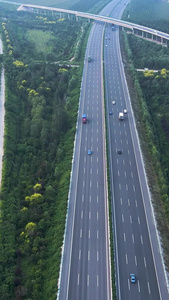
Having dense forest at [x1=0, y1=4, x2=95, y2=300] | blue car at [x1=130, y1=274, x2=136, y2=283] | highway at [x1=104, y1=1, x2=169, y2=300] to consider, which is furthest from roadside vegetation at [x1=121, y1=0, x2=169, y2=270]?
dense forest at [x1=0, y1=4, x2=95, y2=300]

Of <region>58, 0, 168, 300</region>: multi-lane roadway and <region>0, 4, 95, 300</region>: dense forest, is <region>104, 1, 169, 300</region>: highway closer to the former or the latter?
<region>58, 0, 168, 300</region>: multi-lane roadway

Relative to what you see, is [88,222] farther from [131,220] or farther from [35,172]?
[35,172]

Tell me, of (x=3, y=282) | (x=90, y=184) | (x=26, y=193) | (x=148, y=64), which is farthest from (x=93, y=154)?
(x=148, y=64)

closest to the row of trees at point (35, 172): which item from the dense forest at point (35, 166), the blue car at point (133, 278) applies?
the dense forest at point (35, 166)

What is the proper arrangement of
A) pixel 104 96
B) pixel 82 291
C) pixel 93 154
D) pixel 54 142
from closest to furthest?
pixel 82 291 < pixel 93 154 < pixel 54 142 < pixel 104 96

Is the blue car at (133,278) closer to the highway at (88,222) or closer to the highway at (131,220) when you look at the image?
the highway at (131,220)

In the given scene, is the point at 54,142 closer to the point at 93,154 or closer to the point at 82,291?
the point at 93,154

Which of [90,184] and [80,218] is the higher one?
[90,184]
